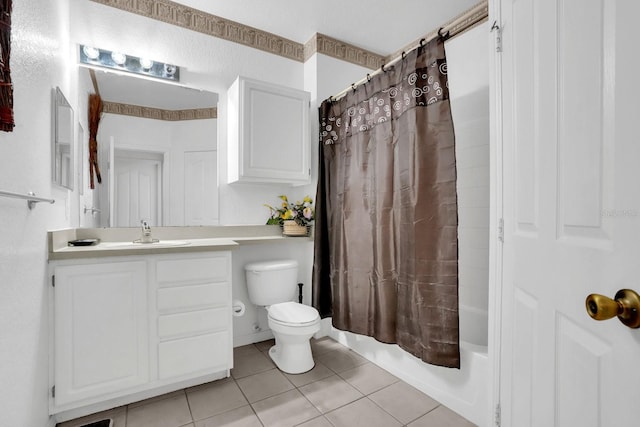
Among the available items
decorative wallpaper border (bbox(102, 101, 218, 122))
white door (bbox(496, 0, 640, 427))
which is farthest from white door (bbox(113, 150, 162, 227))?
white door (bbox(496, 0, 640, 427))

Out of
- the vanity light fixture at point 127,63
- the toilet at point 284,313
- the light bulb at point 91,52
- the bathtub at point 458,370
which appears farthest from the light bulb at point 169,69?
the bathtub at point 458,370

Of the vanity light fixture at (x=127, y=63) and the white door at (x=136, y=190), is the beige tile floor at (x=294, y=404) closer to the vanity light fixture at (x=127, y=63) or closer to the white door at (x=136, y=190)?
the white door at (x=136, y=190)

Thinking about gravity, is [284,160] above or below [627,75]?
above

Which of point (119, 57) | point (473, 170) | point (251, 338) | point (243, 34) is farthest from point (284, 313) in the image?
point (243, 34)

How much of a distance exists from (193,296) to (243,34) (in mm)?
2175

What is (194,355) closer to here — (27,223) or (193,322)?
(193,322)

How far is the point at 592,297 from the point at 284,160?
2.16 m

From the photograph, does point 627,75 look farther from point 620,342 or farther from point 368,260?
point 368,260

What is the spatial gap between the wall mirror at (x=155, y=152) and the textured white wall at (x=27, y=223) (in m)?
0.53

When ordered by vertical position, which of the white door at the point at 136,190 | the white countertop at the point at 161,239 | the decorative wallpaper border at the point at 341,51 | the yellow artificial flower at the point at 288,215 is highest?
the decorative wallpaper border at the point at 341,51

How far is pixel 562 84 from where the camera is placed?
2.54 feet

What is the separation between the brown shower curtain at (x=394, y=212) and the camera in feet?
5.00

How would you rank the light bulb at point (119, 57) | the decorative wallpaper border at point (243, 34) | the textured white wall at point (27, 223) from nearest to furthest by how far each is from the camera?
the textured white wall at point (27, 223)
the light bulb at point (119, 57)
the decorative wallpaper border at point (243, 34)

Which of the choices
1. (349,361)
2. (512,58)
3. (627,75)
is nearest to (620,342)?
(627,75)
